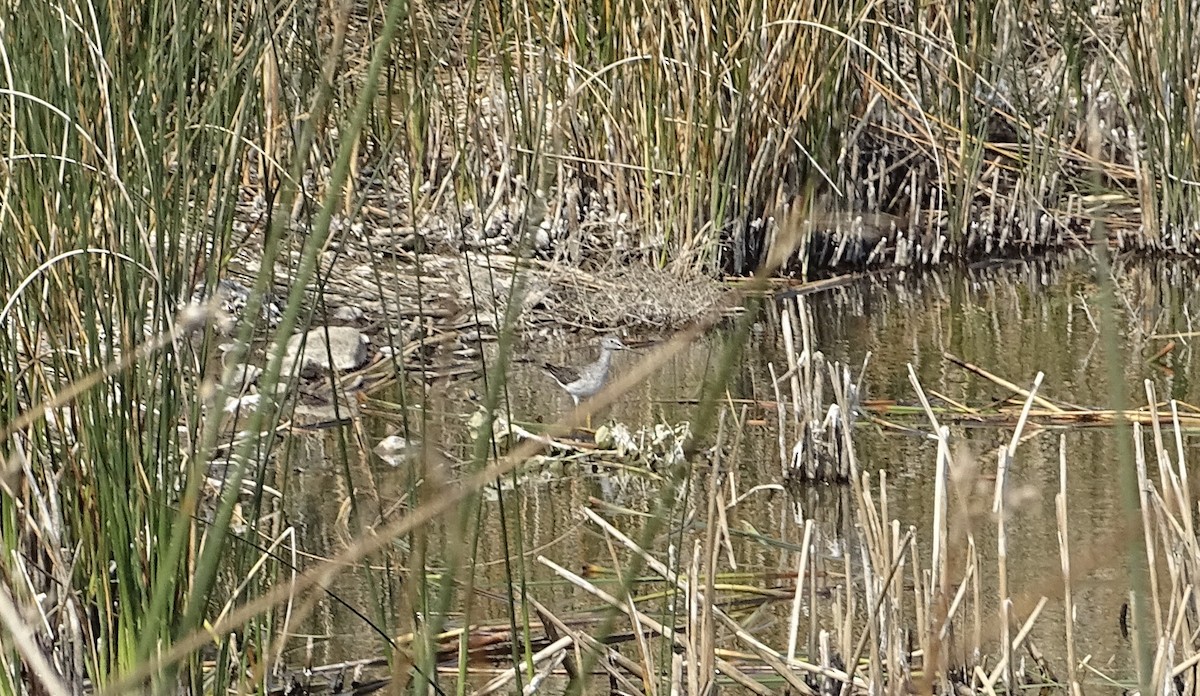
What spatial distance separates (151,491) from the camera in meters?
1.68

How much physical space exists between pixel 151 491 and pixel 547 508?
4.48 ft

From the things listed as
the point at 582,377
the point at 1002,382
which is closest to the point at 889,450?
the point at 1002,382

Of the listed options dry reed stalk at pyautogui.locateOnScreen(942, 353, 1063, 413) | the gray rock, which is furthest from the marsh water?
the gray rock

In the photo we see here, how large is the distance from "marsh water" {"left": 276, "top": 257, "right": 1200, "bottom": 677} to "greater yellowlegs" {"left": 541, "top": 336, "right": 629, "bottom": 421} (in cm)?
7

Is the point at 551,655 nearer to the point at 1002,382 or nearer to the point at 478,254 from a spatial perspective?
the point at 1002,382

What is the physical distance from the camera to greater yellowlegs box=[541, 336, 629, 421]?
3635mm

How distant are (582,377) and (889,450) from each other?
Answer: 2.35 ft

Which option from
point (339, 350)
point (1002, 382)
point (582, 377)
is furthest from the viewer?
point (339, 350)

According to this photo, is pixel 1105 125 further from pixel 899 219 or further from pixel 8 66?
pixel 8 66

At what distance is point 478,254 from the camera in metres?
4.76

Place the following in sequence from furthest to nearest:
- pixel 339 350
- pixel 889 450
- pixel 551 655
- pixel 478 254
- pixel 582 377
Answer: pixel 478 254, pixel 339 350, pixel 582 377, pixel 889 450, pixel 551 655

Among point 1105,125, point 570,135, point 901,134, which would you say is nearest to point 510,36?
point 570,135

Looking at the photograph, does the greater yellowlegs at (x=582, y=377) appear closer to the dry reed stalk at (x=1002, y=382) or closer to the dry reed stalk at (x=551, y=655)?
the dry reed stalk at (x=1002, y=382)

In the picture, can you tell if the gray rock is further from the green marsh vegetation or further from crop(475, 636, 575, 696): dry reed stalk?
crop(475, 636, 575, 696): dry reed stalk
